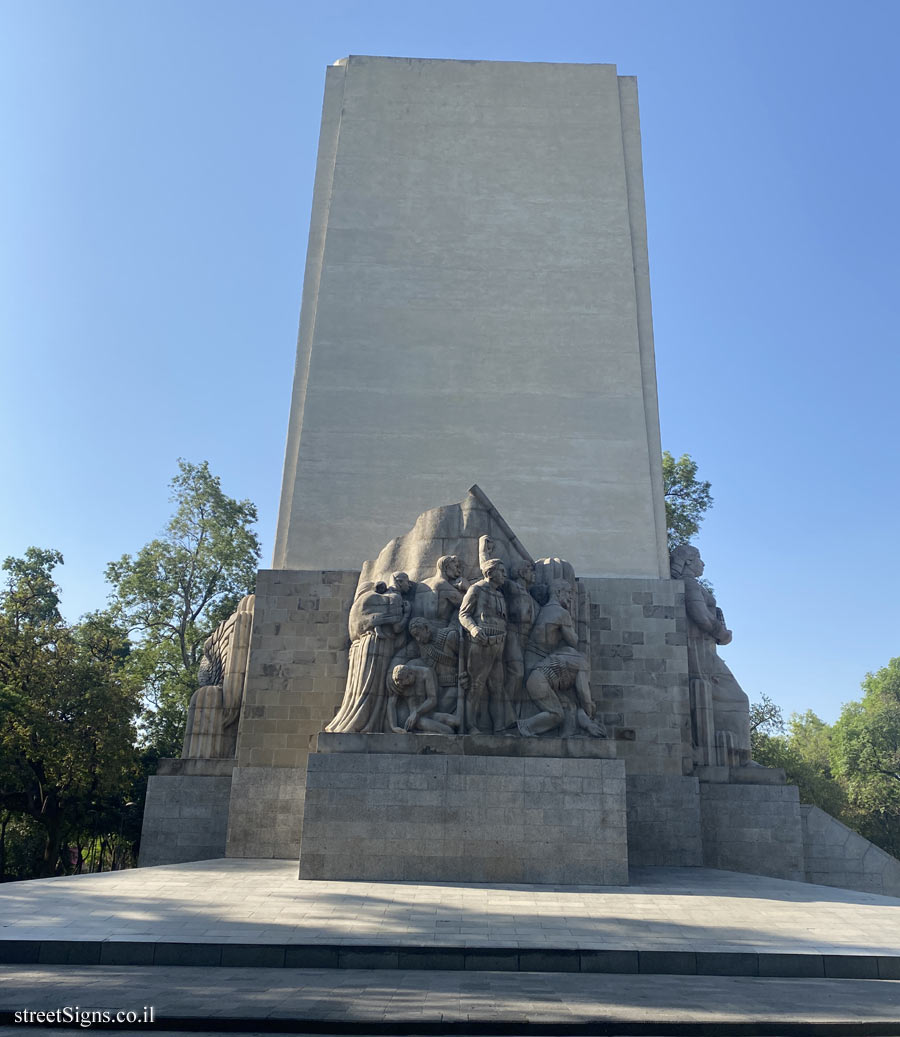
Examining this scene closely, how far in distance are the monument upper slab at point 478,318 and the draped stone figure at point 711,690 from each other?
0.85 meters

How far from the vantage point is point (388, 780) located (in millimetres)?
11047

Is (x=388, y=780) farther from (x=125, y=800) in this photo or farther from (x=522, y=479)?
(x=125, y=800)

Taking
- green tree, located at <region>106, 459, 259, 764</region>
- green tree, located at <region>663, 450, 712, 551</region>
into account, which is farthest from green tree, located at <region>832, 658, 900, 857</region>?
green tree, located at <region>106, 459, 259, 764</region>

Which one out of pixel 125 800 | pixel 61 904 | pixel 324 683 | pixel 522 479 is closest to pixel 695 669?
pixel 522 479

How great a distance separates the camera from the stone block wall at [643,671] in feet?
45.4

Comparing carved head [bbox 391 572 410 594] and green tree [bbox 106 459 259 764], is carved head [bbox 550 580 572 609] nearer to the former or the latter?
carved head [bbox 391 572 410 594]

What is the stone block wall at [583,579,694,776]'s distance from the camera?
545 inches

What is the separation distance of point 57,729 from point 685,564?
482 inches

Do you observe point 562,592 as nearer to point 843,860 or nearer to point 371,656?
point 371,656

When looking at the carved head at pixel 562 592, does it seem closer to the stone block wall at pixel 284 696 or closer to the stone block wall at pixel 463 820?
→ the stone block wall at pixel 463 820

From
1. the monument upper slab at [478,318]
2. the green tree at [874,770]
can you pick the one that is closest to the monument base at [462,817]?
the monument upper slab at [478,318]

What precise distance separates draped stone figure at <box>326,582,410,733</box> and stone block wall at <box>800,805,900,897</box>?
712 cm

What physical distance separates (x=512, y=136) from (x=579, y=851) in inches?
538

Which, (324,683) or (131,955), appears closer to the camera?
(131,955)
